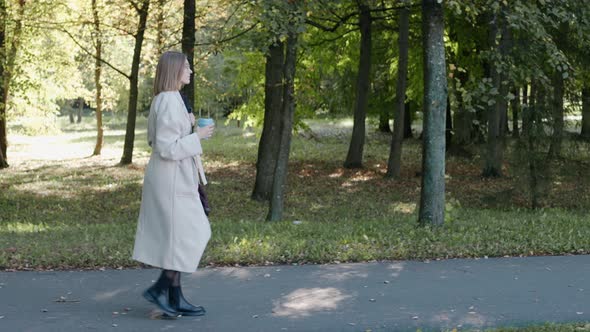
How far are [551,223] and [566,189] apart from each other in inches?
418

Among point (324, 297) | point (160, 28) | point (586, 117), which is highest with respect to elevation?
point (160, 28)

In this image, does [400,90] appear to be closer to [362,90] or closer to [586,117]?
[362,90]

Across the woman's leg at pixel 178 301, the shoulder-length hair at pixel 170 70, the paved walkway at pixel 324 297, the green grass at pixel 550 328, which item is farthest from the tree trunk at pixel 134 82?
the green grass at pixel 550 328

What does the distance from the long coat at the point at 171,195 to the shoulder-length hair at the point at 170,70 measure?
0.20ft

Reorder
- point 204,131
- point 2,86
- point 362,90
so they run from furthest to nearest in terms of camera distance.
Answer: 1. point 362,90
2. point 2,86
3. point 204,131

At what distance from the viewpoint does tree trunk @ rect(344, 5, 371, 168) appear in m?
25.0

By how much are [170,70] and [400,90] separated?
58.2 ft

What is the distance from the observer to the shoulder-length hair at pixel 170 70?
645 centimetres

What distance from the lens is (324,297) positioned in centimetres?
734

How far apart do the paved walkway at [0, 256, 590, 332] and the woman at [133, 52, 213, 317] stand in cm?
54

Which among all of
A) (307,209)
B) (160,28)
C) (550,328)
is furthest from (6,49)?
(550,328)

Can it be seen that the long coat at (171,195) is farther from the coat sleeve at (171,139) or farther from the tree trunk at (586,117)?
the tree trunk at (586,117)

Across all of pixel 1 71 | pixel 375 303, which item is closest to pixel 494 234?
pixel 375 303

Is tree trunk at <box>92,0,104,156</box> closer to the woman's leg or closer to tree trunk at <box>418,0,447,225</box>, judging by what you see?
tree trunk at <box>418,0,447,225</box>
